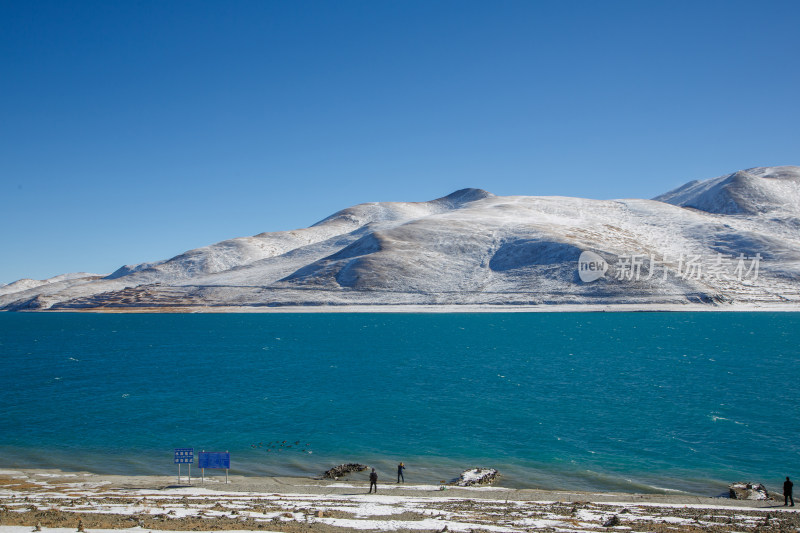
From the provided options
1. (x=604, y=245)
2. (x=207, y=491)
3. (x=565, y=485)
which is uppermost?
(x=604, y=245)

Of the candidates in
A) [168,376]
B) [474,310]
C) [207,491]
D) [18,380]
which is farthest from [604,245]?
[207,491]

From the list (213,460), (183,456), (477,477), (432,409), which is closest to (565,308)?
(432,409)

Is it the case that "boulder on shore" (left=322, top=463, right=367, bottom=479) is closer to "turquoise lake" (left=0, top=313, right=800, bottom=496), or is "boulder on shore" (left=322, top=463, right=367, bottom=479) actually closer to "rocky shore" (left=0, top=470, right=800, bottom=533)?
"rocky shore" (left=0, top=470, right=800, bottom=533)

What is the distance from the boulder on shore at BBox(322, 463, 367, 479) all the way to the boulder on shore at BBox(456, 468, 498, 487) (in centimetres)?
631

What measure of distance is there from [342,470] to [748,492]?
72.1 feet

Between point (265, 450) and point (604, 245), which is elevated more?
point (604, 245)

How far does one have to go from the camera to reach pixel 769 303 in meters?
170

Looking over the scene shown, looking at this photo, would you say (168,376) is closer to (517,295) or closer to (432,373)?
(432,373)

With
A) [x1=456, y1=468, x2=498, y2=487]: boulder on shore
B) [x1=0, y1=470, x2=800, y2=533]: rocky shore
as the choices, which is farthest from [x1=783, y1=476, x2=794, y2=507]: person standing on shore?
[x1=456, y1=468, x2=498, y2=487]: boulder on shore

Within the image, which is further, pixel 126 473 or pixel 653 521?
pixel 126 473

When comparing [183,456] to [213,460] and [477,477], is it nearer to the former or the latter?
[213,460]

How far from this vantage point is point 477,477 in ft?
106

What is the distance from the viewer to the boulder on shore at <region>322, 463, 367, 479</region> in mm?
34022

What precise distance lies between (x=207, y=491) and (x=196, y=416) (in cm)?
2207
